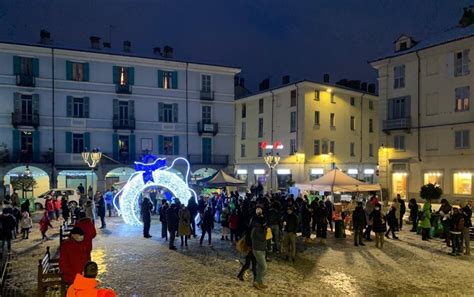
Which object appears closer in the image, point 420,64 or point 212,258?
point 212,258

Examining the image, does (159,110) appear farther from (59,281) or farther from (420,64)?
(59,281)

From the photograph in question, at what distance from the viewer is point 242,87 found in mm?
56688

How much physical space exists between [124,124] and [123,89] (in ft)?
10.0

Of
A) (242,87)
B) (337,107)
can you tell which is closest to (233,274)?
(337,107)

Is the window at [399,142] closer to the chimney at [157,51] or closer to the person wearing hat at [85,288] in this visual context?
the chimney at [157,51]

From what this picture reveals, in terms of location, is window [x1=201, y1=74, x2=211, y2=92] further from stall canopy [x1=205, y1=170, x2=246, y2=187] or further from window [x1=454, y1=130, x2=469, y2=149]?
window [x1=454, y1=130, x2=469, y2=149]

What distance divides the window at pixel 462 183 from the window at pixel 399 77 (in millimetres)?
8714

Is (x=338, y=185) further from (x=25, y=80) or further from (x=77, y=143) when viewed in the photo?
(x=25, y=80)

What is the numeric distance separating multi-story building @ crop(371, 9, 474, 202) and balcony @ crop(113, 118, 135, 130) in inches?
850

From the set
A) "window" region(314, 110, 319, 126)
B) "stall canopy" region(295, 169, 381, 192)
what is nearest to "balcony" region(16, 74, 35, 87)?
"stall canopy" region(295, 169, 381, 192)

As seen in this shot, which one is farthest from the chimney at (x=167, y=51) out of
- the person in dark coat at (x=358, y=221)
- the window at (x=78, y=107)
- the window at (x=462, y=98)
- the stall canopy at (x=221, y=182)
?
the person in dark coat at (x=358, y=221)

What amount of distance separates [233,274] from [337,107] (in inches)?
1463

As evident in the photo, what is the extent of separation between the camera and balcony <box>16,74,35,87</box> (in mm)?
32062

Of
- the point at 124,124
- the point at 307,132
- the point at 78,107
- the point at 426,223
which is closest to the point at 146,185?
the point at 426,223
